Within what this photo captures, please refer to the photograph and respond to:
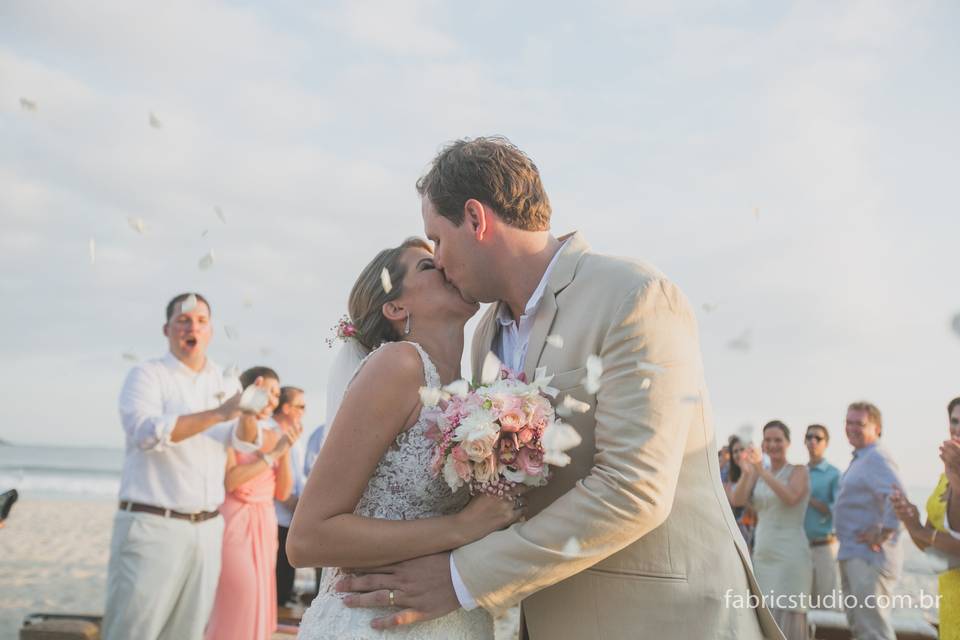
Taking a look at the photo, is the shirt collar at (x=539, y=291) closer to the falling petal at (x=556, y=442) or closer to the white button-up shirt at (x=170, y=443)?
the falling petal at (x=556, y=442)

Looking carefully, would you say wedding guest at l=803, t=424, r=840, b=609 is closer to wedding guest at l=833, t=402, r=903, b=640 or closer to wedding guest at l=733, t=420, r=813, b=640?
wedding guest at l=733, t=420, r=813, b=640

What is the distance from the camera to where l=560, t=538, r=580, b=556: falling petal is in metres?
2.56

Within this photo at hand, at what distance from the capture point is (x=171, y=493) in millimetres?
6402

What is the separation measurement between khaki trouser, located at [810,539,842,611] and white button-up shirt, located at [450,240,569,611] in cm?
681

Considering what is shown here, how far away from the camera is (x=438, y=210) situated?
3.18m

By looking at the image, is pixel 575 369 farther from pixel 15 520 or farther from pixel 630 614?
pixel 15 520

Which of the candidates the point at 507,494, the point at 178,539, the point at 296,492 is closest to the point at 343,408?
the point at 507,494

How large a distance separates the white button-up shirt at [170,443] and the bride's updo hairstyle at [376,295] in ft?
11.0

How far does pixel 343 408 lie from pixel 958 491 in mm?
4754

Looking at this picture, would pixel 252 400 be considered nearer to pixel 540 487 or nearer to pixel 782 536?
pixel 540 487

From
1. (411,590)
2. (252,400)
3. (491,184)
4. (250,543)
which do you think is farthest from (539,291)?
(250,543)

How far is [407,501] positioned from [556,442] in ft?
2.23

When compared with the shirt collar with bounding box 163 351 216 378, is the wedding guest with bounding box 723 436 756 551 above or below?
below

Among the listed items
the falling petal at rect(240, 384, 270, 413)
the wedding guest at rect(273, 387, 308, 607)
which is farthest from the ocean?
the falling petal at rect(240, 384, 270, 413)
